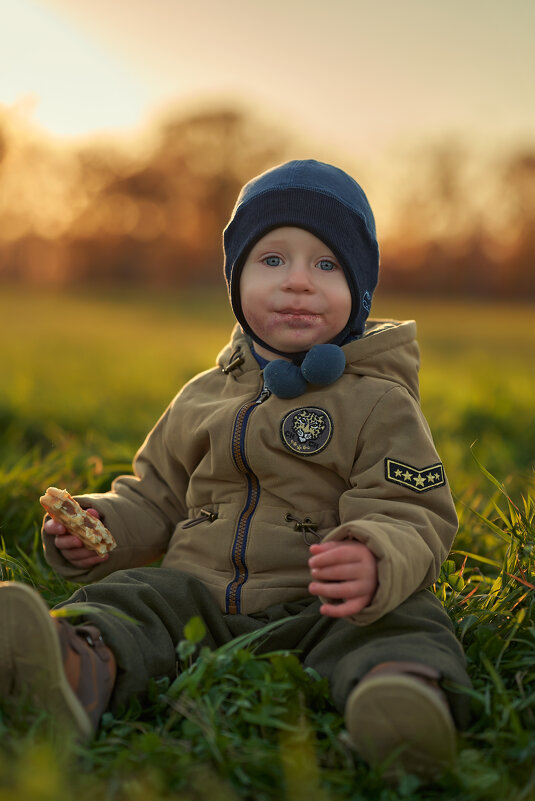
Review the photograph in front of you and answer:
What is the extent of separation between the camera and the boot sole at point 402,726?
1631 mm

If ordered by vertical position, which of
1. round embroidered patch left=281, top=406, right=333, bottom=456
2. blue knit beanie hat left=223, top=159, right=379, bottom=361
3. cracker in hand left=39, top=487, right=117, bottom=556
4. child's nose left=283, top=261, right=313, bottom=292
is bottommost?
cracker in hand left=39, top=487, right=117, bottom=556

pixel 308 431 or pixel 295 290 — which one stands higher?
pixel 295 290

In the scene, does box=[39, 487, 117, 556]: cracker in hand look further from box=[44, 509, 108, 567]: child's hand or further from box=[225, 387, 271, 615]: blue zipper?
box=[225, 387, 271, 615]: blue zipper

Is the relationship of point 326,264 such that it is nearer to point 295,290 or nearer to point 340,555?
point 295,290

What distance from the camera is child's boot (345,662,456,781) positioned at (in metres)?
1.63

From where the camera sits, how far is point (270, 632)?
7.14ft

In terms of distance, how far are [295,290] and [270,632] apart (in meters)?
0.99

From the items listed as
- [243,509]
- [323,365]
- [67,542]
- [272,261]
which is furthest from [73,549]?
[272,261]

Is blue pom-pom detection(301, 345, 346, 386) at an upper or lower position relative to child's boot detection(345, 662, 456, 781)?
upper

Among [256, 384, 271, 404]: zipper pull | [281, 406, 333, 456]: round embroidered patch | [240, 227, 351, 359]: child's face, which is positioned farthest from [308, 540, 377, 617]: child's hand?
[240, 227, 351, 359]: child's face

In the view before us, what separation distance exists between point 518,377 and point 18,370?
493cm

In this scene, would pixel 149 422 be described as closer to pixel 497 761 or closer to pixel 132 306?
pixel 497 761

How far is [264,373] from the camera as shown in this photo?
242 cm

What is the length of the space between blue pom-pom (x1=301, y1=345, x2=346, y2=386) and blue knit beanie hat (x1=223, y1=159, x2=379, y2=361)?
18 cm
